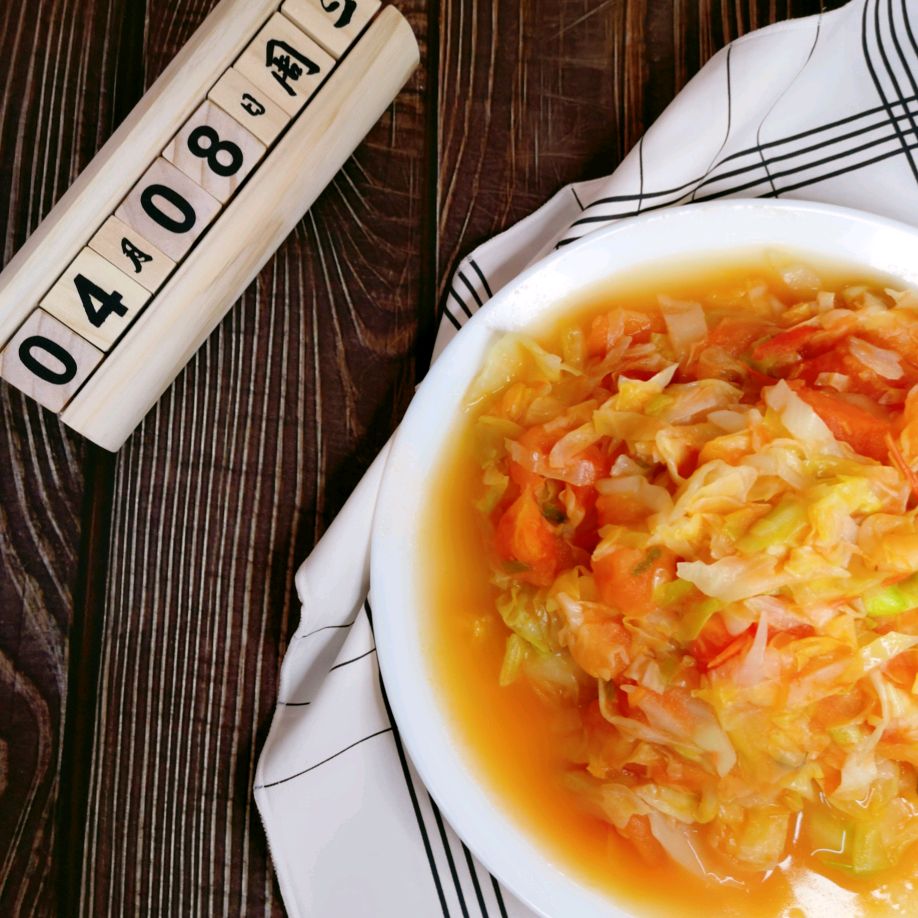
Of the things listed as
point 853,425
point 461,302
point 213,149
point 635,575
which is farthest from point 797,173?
point 213,149

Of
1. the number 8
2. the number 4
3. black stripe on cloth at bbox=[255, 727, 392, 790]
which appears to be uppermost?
the number 8

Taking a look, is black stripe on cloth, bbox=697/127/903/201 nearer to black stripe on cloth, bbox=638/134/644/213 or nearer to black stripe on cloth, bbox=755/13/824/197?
black stripe on cloth, bbox=755/13/824/197

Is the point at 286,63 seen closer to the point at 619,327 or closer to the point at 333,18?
the point at 333,18

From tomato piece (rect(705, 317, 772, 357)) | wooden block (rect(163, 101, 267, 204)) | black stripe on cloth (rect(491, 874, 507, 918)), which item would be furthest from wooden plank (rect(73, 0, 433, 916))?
tomato piece (rect(705, 317, 772, 357))

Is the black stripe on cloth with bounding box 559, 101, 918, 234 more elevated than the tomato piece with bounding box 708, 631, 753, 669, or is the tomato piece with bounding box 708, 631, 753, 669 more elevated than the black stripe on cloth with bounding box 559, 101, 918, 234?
the black stripe on cloth with bounding box 559, 101, 918, 234

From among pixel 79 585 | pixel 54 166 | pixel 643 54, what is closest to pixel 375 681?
pixel 79 585
